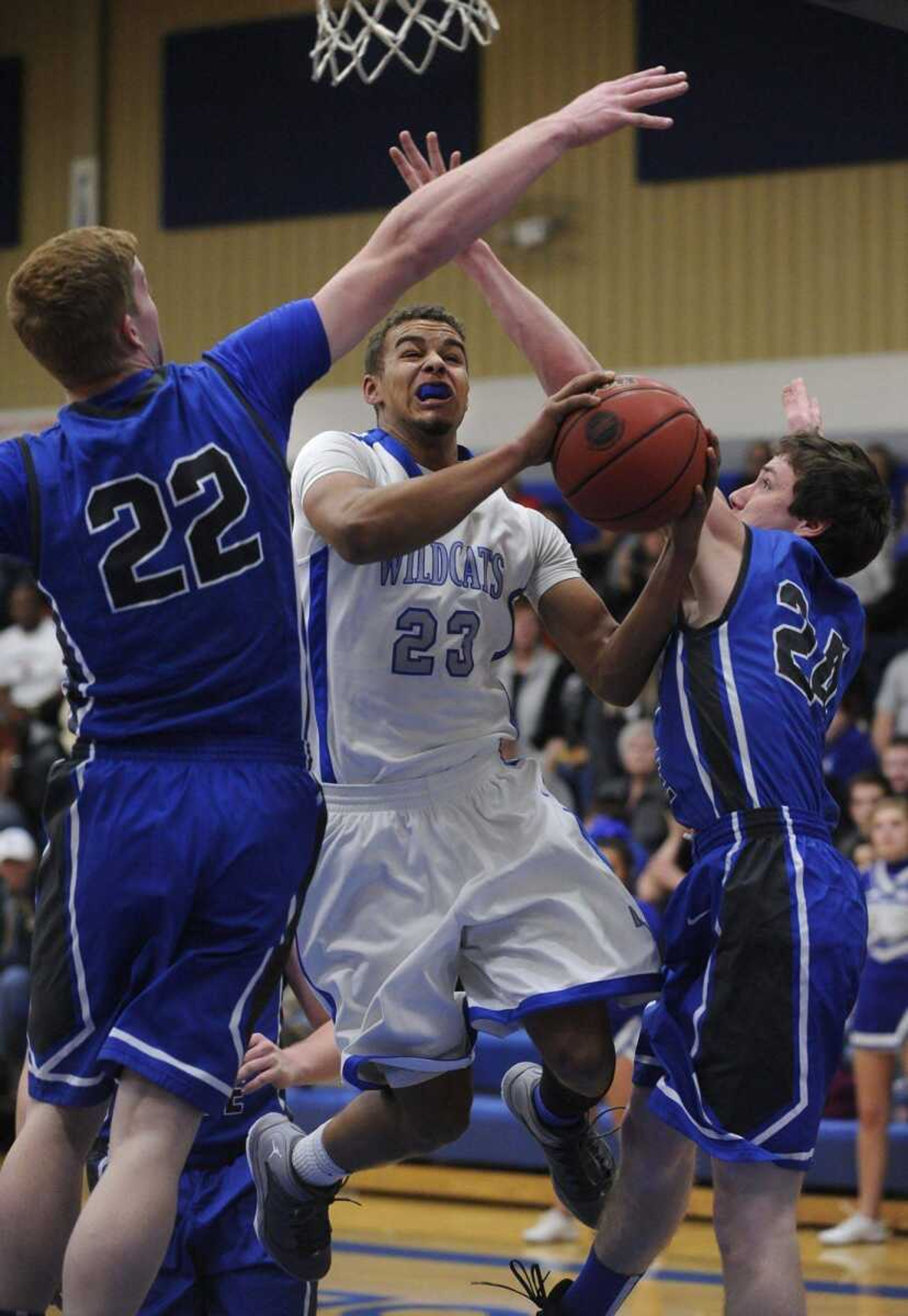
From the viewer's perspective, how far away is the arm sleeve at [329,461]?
181 inches

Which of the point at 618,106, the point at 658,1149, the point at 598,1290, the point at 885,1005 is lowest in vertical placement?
the point at 885,1005

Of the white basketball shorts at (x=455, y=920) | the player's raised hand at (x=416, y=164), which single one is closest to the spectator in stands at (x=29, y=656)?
the white basketball shorts at (x=455, y=920)

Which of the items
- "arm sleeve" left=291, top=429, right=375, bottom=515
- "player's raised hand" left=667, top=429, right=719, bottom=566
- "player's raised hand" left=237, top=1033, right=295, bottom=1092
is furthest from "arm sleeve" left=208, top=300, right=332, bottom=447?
"player's raised hand" left=237, top=1033, right=295, bottom=1092

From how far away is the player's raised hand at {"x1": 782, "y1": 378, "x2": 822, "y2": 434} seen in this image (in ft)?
16.3

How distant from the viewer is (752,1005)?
13.6 feet

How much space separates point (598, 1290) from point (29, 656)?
1062 cm

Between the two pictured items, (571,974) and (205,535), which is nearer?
(205,535)

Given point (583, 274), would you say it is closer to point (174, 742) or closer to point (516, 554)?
point (516, 554)

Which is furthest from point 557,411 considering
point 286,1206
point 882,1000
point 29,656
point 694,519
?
point 29,656

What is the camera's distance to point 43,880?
3705mm

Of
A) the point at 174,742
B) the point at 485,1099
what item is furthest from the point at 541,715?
the point at 174,742

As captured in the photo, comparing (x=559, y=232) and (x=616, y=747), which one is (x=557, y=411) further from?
(x=559, y=232)

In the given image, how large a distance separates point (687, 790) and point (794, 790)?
247mm

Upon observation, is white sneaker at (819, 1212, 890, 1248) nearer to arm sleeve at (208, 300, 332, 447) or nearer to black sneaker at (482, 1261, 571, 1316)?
black sneaker at (482, 1261, 571, 1316)
